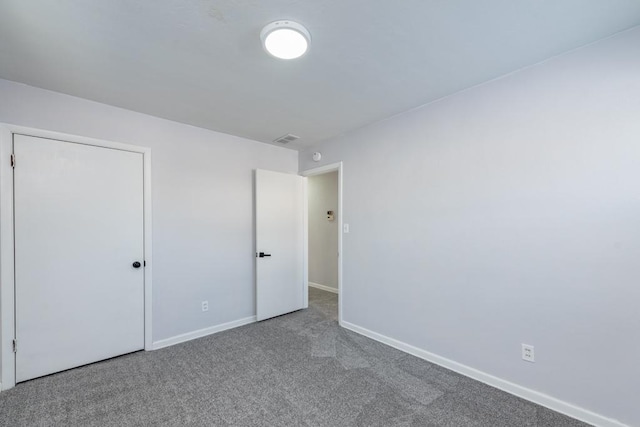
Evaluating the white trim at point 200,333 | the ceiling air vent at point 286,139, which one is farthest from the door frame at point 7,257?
the ceiling air vent at point 286,139

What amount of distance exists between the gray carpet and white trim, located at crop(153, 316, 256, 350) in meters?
0.11

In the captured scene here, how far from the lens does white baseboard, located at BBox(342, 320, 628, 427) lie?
1787mm

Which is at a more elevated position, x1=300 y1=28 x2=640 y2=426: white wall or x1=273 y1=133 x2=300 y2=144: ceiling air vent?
x1=273 y1=133 x2=300 y2=144: ceiling air vent

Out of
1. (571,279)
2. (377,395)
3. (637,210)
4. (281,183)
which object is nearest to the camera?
(637,210)

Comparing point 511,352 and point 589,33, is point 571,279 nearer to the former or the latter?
point 511,352

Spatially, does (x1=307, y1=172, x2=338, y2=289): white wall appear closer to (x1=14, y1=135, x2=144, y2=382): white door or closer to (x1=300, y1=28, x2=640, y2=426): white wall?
(x1=300, y1=28, x2=640, y2=426): white wall

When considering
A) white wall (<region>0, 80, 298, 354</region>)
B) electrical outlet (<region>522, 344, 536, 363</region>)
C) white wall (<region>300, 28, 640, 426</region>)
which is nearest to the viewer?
white wall (<region>300, 28, 640, 426</region>)

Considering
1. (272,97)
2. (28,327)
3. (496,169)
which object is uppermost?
(272,97)

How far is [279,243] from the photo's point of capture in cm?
393

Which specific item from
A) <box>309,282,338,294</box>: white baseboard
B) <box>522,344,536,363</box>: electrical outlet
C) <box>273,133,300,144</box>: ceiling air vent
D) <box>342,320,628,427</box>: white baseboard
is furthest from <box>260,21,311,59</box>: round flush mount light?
<box>309,282,338,294</box>: white baseboard

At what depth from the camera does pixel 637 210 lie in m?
1.67

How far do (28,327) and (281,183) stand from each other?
2893 millimetres

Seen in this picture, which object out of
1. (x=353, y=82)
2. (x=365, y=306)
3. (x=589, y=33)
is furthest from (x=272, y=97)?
(x=365, y=306)

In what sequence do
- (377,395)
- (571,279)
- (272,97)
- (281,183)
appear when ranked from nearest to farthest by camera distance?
1. (571,279)
2. (377,395)
3. (272,97)
4. (281,183)
